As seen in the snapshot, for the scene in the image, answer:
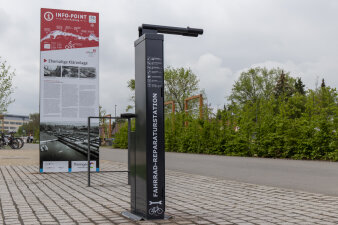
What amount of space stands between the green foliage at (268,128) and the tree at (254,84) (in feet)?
146

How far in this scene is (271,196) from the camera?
6527mm

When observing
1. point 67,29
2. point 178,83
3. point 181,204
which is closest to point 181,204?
point 181,204

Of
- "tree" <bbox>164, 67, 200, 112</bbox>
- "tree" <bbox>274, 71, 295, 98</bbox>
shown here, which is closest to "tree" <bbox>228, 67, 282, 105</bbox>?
"tree" <bbox>274, 71, 295, 98</bbox>

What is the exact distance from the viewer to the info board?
427 inches

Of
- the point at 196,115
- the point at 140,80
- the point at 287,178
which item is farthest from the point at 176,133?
the point at 140,80

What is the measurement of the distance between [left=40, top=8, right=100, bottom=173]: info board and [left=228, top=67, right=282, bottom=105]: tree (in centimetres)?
5953

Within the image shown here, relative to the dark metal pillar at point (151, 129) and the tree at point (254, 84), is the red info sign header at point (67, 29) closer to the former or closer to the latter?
the dark metal pillar at point (151, 129)

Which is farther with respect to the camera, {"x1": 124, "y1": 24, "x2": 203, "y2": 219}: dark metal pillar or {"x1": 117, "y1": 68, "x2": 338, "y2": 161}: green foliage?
{"x1": 117, "y1": 68, "x2": 338, "y2": 161}: green foliage

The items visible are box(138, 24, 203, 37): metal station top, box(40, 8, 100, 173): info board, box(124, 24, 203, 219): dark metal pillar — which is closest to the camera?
box(124, 24, 203, 219): dark metal pillar

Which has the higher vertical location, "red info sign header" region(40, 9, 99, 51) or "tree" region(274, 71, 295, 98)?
"tree" region(274, 71, 295, 98)

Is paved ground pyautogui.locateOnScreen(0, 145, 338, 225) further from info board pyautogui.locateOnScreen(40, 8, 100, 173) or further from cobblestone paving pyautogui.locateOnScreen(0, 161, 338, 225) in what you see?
info board pyautogui.locateOnScreen(40, 8, 100, 173)

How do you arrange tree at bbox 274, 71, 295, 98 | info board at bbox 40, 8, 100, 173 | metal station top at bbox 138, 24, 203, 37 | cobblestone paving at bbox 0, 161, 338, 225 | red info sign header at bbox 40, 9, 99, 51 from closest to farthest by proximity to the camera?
cobblestone paving at bbox 0, 161, 338, 225 → metal station top at bbox 138, 24, 203, 37 → info board at bbox 40, 8, 100, 173 → red info sign header at bbox 40, 9, 99, 51 → tree at bbox 274, 71, 295, 98

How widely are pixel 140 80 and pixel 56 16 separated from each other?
7106 millimetres

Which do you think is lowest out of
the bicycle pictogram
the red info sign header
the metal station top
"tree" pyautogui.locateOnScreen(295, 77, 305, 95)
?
the bicycle pictogram
